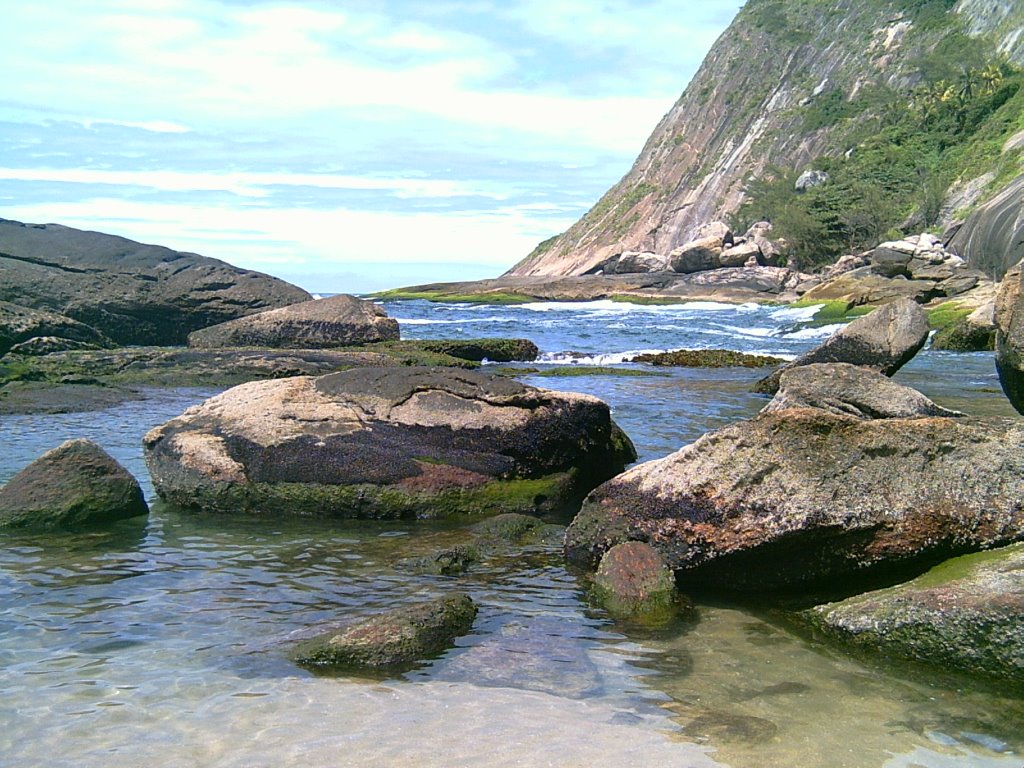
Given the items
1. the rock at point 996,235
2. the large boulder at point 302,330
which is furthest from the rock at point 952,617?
the rock at point 996,235

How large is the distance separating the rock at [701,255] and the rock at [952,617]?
66.0 meters

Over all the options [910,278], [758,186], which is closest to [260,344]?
[910,278]

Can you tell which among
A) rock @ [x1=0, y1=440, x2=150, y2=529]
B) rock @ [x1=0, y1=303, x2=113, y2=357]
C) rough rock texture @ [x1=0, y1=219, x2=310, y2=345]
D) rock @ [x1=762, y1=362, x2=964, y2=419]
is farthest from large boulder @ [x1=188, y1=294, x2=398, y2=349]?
rock @ [x1=762, y1=362, x2=964, y2=419]

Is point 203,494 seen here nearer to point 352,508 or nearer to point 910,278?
point 352,508

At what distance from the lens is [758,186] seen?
79750 mm

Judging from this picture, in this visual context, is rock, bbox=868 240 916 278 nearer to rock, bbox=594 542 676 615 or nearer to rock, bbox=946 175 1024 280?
rock, bbox=946 175 1024 280

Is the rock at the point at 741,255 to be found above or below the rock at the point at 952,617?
above

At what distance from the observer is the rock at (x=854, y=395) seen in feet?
28.6

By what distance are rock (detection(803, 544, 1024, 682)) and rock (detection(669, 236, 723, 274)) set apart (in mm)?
65979

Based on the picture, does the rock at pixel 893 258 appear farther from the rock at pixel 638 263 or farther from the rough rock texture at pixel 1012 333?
the rough rock texture at pixel 1012 333

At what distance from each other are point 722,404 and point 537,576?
873 centimetres

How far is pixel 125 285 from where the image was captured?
2378cm

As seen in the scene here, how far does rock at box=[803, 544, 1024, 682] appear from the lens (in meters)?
4.71

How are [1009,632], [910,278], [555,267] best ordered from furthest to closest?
[555,267], [910,278], [1009,632]
